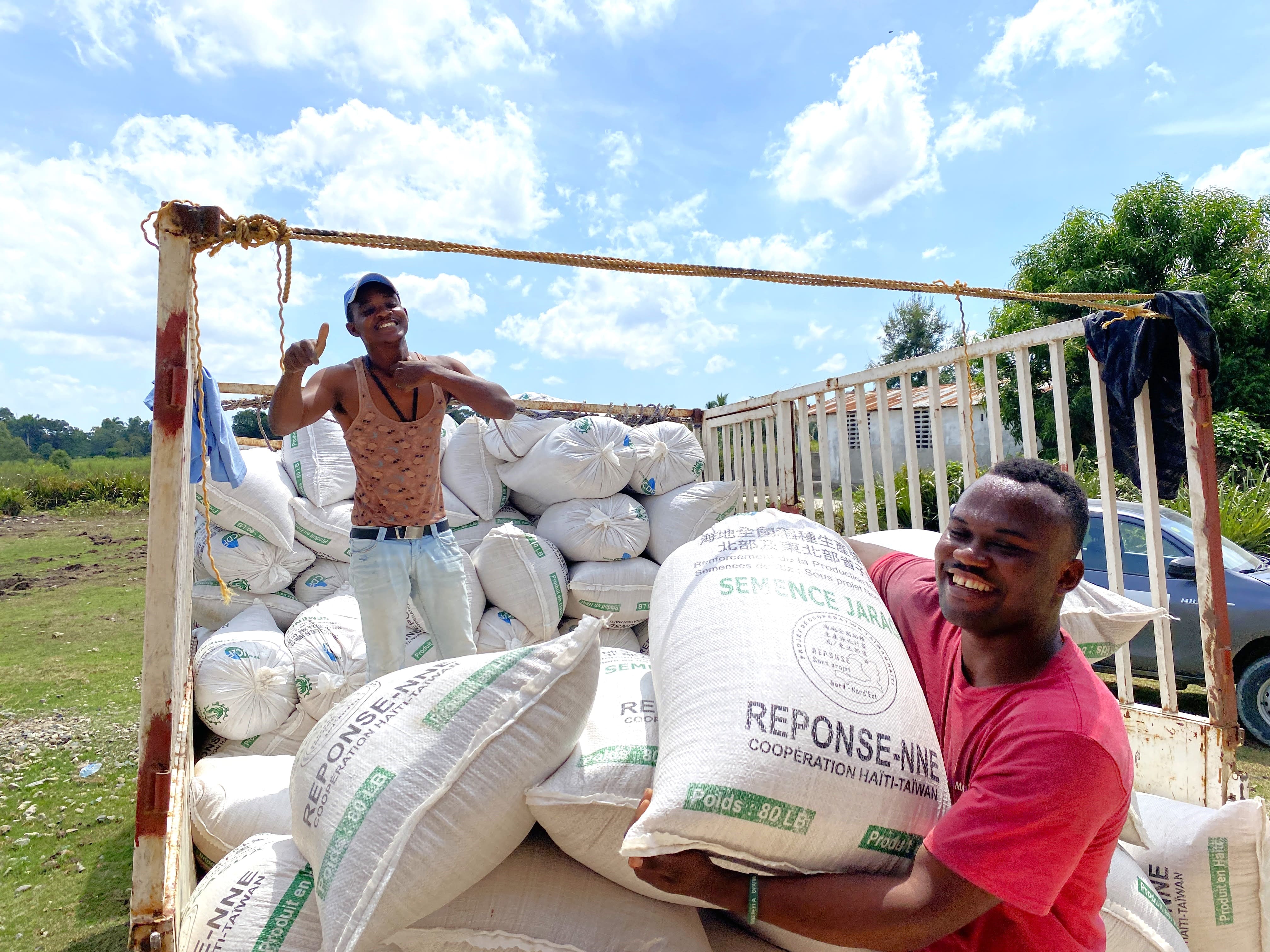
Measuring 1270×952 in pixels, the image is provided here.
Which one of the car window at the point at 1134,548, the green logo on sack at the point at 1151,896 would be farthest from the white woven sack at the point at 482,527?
the car window at the point at 1134,548

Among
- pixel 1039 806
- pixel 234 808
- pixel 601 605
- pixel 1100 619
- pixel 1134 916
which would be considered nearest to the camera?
pixel 1039 806

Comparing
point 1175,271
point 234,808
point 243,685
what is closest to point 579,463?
point 243,685

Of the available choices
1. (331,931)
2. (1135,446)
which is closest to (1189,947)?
(1135,446)

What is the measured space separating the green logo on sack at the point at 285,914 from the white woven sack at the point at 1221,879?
1.78 meters

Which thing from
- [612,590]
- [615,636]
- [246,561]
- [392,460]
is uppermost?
[392,460]

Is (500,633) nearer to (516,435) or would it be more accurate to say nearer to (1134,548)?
(516,435)

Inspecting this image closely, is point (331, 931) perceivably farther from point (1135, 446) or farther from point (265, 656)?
point (1135, 446)

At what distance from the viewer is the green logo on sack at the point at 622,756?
1.38 m

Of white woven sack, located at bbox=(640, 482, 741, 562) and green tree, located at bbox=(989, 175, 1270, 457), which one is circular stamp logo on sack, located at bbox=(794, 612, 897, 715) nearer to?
white woven sack, located at bbox=(640, 482, 741, 562)

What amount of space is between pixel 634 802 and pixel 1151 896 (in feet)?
3.59

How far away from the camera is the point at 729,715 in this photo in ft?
3.96

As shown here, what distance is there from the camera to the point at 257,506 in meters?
3.46

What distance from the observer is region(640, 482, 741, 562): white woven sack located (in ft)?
12.8

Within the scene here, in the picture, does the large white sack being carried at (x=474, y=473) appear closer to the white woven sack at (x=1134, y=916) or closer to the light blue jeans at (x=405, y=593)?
the light blue jeans at (x=405, y=593)
